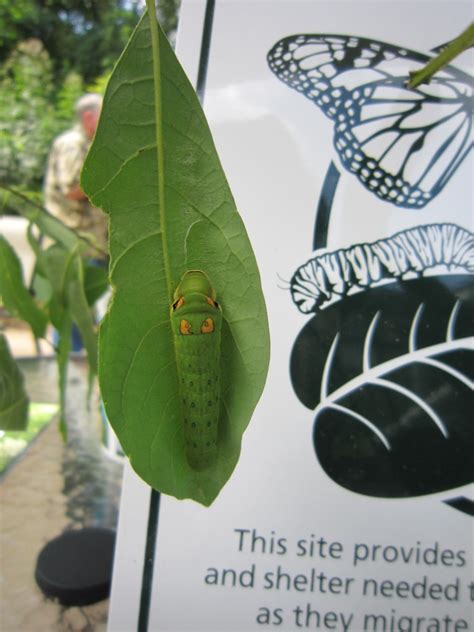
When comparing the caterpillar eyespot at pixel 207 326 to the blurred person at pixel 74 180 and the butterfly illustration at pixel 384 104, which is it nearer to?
the butterfly illustration at pixel 384 104

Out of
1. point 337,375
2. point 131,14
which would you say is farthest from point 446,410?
point 131,14

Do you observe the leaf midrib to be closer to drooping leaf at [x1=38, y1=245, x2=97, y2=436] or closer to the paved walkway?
drooping leaf at [x1=38, y1=245, x2=97, y2=436]

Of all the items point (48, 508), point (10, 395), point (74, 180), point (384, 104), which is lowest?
point (48, 508)

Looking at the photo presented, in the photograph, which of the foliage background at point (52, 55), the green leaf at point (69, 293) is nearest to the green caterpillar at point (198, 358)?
the green leaf at point (69, 293)

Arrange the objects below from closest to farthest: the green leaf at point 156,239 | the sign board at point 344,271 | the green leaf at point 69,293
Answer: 1. the green leaf at point 156,239
2. the sign board at point 344,271
3. the green leaf at point 69,293

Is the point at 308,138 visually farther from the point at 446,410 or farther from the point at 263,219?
the point at 446,410

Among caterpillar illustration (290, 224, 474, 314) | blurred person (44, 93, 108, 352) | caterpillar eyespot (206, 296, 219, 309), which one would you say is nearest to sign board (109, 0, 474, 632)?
caterpillar illustration (290, 224, 474, 314)

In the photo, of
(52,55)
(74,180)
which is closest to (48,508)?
(74,180)

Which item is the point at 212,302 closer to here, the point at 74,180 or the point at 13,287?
the point at 13,287
